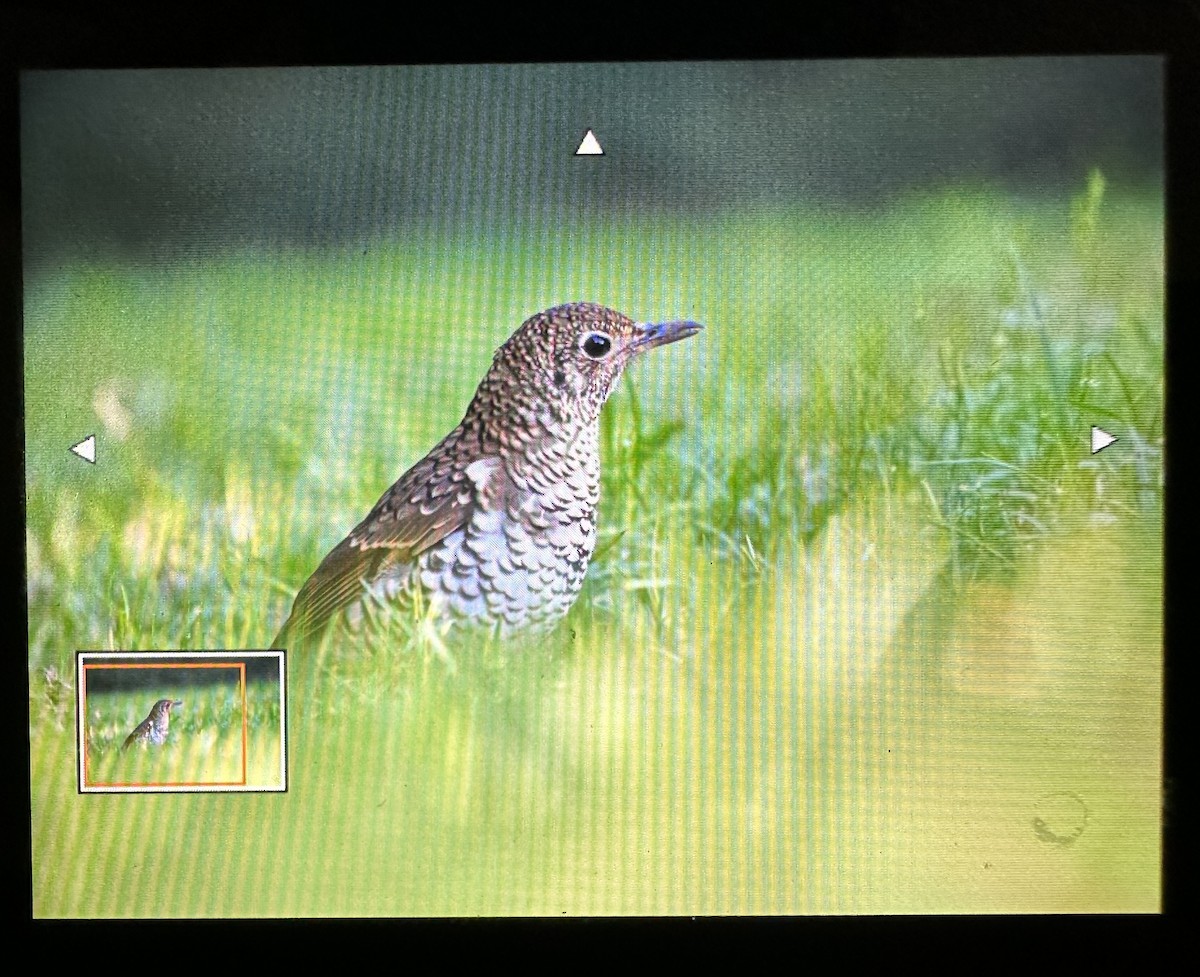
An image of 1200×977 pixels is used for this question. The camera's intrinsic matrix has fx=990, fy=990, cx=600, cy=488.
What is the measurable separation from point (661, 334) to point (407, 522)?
0.38 meters

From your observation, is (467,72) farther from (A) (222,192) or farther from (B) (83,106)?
(B) (83,106)

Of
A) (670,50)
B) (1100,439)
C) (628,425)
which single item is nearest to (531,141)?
(670,50)

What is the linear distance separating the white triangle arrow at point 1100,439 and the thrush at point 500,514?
549mm

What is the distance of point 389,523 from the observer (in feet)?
3.93

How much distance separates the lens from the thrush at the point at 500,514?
3.92ft

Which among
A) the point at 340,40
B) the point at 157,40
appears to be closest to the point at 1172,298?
the point at 340,40

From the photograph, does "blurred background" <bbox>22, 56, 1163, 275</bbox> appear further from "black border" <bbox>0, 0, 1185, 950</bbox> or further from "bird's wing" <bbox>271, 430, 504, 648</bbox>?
"bird's wing" <bbox>271, 430, 504, 648</bbox>

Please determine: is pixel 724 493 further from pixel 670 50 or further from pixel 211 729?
pixel 211 729

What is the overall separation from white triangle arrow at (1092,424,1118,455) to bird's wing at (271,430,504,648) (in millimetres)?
727

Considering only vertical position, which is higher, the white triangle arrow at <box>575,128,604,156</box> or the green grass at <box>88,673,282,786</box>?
the white triangle arrow at <box>575,128,604,156</box>

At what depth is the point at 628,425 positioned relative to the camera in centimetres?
122

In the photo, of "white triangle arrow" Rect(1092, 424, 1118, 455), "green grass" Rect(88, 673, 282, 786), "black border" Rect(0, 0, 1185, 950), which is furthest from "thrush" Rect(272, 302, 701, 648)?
"white triangle arrow" Rect(1092, 424, 1118, 455)

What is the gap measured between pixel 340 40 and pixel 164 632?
76 centimetres

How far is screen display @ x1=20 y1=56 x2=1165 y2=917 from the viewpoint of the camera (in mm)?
1212
